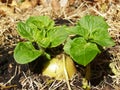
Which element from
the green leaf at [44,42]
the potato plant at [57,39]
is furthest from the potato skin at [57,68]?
the green leaf at [44,42]

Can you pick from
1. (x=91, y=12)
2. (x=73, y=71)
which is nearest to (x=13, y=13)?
(x=91, y=12)

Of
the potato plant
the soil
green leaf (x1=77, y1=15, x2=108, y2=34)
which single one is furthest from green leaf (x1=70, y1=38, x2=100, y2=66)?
the soil

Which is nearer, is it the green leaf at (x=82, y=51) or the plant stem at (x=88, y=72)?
the green leaf at (x=82, y=51)

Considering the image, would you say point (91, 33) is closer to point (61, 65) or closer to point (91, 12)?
point (61, 65)

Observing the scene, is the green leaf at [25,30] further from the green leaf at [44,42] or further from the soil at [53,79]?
the soil at [53,79]

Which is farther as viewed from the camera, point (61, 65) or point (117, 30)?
point (117, 30)

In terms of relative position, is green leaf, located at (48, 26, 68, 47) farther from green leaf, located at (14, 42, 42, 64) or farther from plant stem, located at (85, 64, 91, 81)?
plant stem, located at (85, 64, 91, 81)

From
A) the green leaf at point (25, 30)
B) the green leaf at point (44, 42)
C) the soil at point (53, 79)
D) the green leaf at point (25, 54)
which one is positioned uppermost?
the green leaf at point (25, 30)
